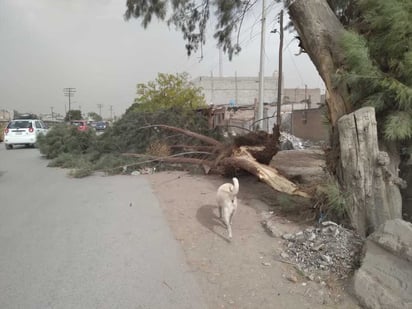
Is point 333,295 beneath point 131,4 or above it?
beneath

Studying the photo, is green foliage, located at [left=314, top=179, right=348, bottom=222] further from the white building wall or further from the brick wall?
the white building wall

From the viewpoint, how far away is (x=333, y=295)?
3477 mm

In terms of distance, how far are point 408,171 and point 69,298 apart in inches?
199

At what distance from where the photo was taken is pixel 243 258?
4398 mm

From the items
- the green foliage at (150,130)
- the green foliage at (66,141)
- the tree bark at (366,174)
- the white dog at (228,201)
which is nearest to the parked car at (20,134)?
the green foliage at (66,141)

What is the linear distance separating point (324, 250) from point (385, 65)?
2.63m

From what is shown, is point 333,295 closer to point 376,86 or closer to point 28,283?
point 376,86

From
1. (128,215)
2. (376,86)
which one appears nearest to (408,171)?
(376,86)

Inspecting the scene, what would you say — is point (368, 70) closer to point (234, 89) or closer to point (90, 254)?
point (90, 254)

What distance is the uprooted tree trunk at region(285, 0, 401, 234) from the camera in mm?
4484

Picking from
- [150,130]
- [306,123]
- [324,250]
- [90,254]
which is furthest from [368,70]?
[306,123]

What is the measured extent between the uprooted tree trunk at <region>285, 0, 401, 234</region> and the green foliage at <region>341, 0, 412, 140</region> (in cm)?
29

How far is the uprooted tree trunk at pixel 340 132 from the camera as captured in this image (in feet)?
14.7

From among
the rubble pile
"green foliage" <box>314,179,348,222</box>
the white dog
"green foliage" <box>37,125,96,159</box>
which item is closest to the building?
"green foliage" <box>37,125,96,159</box>
